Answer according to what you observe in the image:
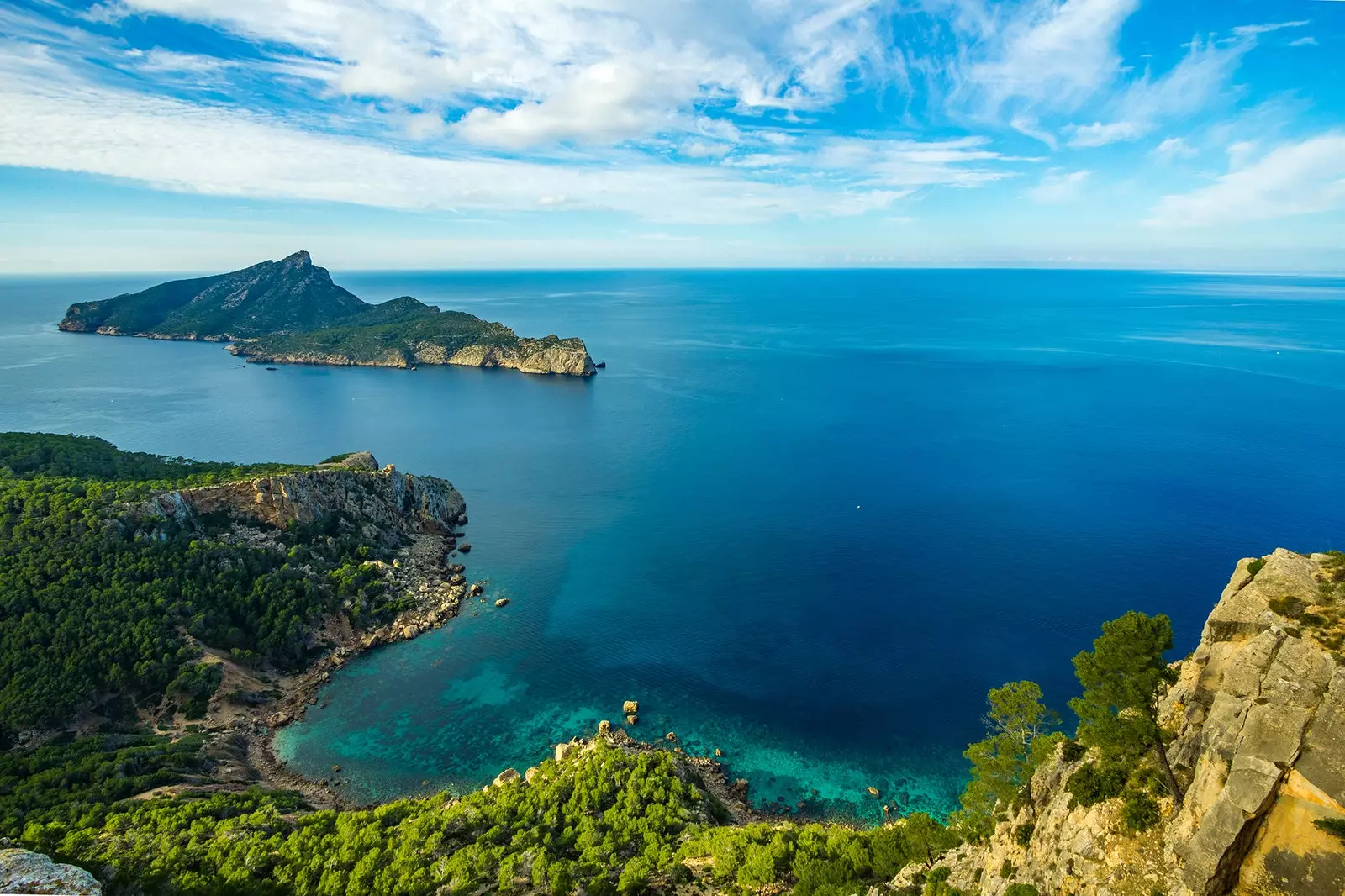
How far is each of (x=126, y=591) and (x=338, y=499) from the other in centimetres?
2541

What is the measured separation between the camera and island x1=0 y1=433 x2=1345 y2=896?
21312 millimetres

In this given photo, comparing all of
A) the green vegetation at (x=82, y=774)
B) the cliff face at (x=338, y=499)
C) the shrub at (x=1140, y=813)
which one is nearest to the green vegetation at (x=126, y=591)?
the cliff face at (x=338, y=499)

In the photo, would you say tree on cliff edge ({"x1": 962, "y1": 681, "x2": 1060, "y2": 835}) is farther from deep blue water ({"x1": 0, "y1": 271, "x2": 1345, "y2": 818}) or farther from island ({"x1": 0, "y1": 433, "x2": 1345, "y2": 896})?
deep blue water ({"x1": 0, "y1": 271, "x2": 1345, "y2": 818})

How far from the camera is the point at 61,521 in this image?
6288cm

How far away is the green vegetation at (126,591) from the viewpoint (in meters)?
52.8

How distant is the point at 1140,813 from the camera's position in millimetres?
23078

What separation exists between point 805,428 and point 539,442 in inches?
2244

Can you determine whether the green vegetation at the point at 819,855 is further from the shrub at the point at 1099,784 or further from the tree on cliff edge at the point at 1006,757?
the shrub at the point at 1099,784

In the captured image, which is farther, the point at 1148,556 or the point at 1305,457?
the point at 1305,457

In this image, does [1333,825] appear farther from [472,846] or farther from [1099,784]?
[472,846]

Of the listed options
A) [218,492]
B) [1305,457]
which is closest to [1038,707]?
[218,492]

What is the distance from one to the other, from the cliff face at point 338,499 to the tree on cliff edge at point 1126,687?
81.7 metres

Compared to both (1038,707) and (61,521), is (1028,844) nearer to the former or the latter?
(1038,707)

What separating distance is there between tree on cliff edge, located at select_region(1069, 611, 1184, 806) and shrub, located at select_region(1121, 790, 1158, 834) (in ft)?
6.27
